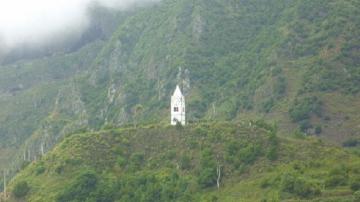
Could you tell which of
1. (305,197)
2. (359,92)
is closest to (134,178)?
(305,197)

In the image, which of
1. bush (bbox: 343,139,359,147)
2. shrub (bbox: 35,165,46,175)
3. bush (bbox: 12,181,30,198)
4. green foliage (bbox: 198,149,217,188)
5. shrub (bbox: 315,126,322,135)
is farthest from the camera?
shrub (bbox: 315,126,322,135)

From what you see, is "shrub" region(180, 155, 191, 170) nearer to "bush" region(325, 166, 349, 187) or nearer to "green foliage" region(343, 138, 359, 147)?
"bush" region(325, 166, 349, 187)

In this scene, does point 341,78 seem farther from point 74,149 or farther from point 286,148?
point 74,149

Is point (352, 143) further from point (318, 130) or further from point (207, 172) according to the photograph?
point (207, 172)

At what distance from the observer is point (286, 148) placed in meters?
141

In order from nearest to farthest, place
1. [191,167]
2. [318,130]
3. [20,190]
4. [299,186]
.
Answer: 1. [299,186]
2. [20,190]
3. [191,167]
4. [318,130]

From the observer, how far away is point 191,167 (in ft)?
471

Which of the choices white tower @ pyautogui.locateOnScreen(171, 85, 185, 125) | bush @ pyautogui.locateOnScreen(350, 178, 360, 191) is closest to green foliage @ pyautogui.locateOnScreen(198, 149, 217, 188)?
white tower @ pyautogui.locateOnScreen(171, 85, 185, 125)

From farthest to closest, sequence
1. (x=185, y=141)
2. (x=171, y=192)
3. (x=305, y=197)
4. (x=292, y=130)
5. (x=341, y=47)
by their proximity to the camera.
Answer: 1. (x=341, y=47)
2. (x=292, y=130)
3. (x=185, y=141)
4. (x=171, y=192)
5. (x=305, y=197)

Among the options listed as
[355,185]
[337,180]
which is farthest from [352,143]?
[355,185]

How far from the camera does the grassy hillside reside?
128750 mm

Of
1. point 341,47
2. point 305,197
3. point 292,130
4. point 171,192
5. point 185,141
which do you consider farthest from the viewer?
point 341,47

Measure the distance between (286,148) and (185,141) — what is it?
1698 cm

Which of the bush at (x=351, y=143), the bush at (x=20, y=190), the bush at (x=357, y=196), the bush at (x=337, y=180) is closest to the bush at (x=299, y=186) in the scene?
the bush at (x=337, y=180)
